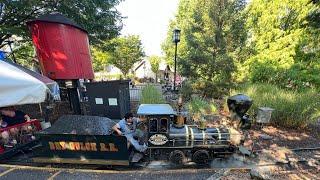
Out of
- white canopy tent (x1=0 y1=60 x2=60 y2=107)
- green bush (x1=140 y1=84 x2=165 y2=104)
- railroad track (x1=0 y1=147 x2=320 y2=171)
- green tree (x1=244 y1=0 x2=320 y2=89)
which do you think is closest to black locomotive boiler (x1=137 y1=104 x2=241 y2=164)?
railroad track (x1=0 y1=147 x2=320 y2=171)

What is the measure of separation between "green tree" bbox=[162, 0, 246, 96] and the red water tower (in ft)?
27.4

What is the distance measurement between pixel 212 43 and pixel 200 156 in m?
12.1

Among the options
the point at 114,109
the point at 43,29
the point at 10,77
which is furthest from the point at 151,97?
the point at 10,77

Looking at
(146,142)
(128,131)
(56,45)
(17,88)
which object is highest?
(56,45)

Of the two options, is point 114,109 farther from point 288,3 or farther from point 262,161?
point 288,3

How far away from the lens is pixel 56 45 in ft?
41.4

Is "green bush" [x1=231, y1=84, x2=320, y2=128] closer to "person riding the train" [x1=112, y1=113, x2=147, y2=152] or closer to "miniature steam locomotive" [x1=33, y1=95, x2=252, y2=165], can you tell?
"miniature steam locomotive" [x1=33, y1=95, x2=252, y2=165]

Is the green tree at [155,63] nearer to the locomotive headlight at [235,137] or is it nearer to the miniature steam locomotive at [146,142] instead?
the miniature steam locomotive at [146,142]

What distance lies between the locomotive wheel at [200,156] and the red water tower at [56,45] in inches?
314

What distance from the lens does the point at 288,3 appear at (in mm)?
19406

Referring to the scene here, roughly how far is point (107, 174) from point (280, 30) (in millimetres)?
17802

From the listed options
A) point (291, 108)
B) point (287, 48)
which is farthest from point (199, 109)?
point (287, 48)

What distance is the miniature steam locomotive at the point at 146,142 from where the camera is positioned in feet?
25.1

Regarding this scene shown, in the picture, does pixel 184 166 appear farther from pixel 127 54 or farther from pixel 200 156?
pixel 127 54
